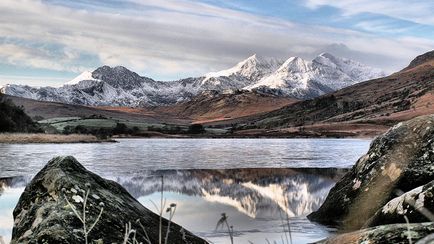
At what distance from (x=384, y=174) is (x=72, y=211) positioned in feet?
32.3

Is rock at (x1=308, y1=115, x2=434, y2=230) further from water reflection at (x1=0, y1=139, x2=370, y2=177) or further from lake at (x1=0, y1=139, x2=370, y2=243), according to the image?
water reflection at (x1=0, y1=139, x2=370, y2=177)

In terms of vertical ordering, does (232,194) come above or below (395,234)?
below

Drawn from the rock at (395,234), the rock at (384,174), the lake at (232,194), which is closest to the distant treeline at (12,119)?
the lake at (232,194)

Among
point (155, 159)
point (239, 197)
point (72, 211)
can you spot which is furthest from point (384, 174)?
point (155, 159)

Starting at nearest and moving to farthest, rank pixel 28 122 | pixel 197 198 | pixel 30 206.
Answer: pixel 30 206
pixel 197 198
pixel 28 122

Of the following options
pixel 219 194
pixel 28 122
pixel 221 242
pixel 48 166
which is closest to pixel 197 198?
pixel 219 194

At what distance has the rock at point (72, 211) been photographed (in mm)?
7031

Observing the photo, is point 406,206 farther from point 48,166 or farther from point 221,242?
point 48,166

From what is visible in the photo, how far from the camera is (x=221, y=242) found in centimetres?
1335

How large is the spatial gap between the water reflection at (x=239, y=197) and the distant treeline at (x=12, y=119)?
57.7m

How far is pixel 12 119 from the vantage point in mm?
89562

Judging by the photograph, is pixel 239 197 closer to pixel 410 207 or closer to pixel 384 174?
pixel 384 174

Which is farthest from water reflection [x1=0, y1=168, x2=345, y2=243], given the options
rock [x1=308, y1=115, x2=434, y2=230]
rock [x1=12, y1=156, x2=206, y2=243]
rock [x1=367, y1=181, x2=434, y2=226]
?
rock [x1=12, y1=156, x2=206, y2=243]

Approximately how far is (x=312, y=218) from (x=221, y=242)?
15.7 ft
